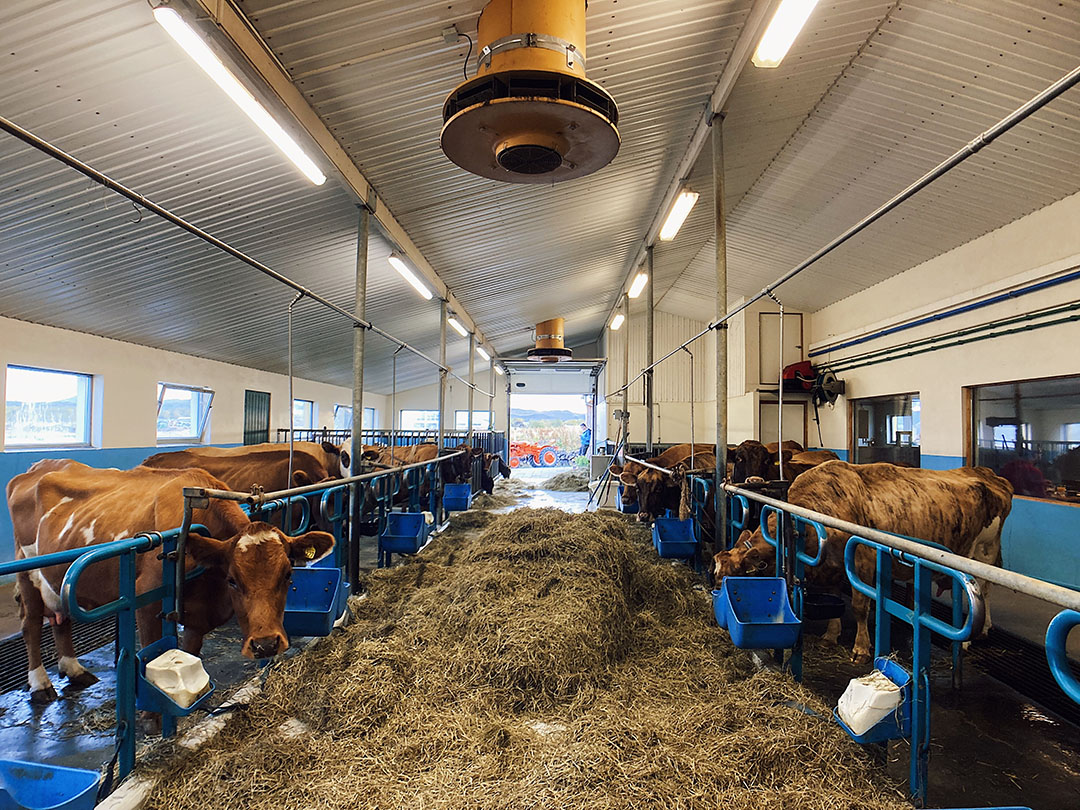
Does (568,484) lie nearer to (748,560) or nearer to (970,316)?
(970,316)

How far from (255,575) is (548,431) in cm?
2243

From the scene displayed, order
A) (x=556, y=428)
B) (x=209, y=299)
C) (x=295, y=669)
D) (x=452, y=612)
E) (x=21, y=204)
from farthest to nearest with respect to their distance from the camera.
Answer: (x=556, y=428) → (x=209, y=299) → (x=21, y=204) → (x=452, y=612) → (x=295, y=669)

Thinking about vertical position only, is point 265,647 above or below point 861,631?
above

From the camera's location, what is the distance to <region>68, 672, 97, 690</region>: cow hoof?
320cm

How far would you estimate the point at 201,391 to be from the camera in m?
9.63

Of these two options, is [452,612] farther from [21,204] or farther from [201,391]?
[201,391]

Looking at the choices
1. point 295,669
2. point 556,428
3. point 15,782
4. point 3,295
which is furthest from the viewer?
point 556,428

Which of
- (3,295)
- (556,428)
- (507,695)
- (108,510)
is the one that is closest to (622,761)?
(507,695)

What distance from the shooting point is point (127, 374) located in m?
7.62

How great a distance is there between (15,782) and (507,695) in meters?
1.82

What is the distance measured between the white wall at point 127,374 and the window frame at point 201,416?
0.07 meters

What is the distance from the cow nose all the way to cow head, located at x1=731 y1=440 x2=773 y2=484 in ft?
15.7

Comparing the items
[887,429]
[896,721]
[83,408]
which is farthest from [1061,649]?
[83,408]

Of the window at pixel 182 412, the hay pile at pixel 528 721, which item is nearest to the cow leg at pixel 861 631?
the hay pile at pixel 528 721
